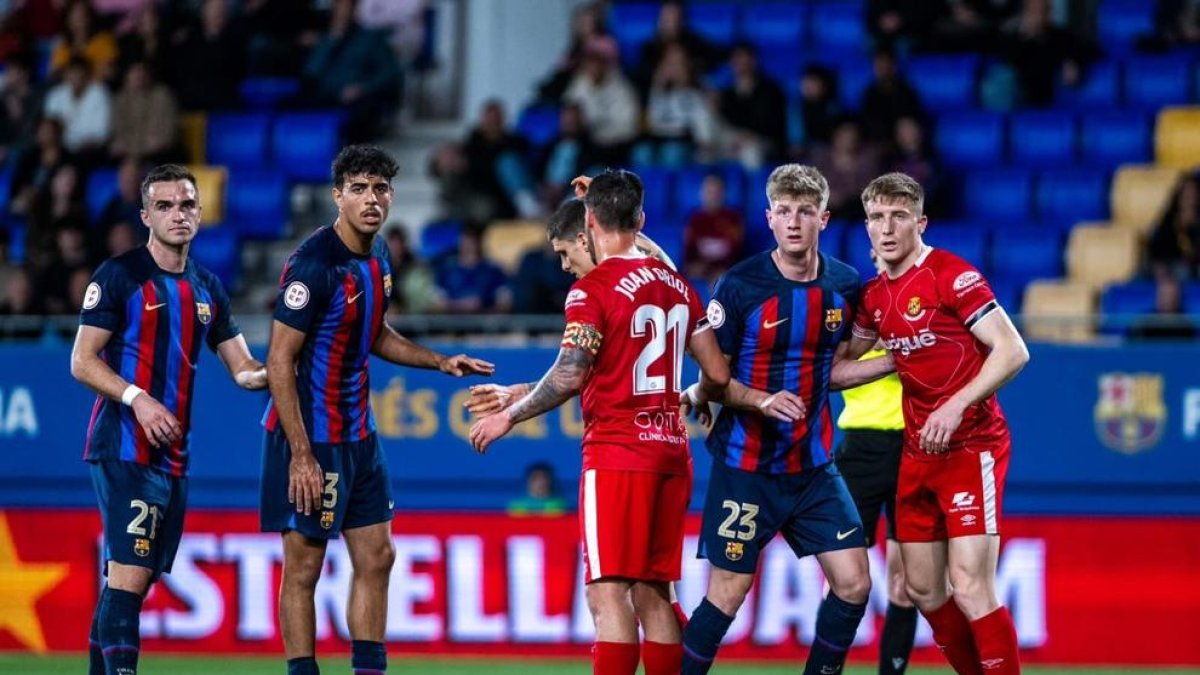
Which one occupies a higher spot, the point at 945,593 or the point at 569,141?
the point at 569,141

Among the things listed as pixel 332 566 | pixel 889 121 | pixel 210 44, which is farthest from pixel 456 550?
pixel 210 44

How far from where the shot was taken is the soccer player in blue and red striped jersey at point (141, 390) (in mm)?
8398

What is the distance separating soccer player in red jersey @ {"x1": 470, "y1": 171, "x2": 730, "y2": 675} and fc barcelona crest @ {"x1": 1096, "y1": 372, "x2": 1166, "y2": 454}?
5092 mm

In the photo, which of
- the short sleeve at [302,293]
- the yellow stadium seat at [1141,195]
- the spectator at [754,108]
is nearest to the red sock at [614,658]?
the short sleeve at [302,293]

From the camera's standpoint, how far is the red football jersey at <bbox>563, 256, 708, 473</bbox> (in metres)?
7.74

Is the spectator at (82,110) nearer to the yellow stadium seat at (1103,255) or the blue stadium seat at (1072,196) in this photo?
the blue stadium seat at (1072,196)

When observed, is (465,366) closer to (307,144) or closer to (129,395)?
(129,395)

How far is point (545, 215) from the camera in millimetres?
15641

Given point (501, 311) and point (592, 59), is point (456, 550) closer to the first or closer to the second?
point (501, 311)

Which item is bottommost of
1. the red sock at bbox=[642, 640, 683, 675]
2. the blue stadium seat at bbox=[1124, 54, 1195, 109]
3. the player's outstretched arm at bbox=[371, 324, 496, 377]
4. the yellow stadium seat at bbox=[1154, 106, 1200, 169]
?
the red sock at bbox=[642, 640, 683, 675]

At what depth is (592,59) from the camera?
1606 centimetres

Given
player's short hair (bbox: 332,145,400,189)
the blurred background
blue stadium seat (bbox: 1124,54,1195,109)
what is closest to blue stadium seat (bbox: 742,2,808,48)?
the blurred background

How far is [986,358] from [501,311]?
5.93 metres

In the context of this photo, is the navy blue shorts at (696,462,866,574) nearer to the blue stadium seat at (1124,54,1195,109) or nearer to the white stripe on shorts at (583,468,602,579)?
the white stripe on shorts at (583,468,602,579)
